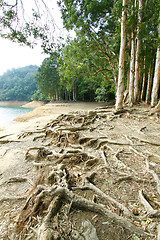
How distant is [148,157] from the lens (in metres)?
3.09

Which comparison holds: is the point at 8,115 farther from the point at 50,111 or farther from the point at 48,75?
the point at 48,75

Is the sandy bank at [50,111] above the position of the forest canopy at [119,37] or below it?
below

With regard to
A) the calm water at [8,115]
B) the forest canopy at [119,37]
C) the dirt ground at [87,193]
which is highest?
the forest canopy at [119,37]

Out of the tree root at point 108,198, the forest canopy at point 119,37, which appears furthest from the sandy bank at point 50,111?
the tree root at point 108,198

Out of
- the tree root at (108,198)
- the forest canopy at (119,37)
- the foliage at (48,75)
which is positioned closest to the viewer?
the tree root at (108,198)

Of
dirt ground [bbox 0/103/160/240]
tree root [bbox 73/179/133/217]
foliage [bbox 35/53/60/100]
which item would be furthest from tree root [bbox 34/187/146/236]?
foliage [bbox 35/53/60/100]

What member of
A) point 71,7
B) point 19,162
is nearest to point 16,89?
point 71,7

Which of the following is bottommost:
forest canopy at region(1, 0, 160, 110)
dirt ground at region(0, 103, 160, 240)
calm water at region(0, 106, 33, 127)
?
calm water at region(0, 106, 33, 127)

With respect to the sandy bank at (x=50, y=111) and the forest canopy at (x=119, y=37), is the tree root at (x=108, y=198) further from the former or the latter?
the sandy bank at (x=50, y=111)

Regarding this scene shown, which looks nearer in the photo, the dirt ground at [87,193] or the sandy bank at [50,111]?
the dirt ground at [87,193]

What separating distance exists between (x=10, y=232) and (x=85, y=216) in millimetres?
1049

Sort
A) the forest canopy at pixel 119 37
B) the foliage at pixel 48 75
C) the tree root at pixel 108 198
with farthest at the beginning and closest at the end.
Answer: the foliage at pixel 48 75 → the forest canopy at pixel 119 37 → the tree root at pixel 108 198

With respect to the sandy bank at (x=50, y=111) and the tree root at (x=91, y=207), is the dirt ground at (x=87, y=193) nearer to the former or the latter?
the tree root at (x=91, y=207)

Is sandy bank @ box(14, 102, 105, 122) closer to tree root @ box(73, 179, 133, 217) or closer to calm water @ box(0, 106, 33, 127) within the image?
calm water @ box(0, 106, 33, 127)
